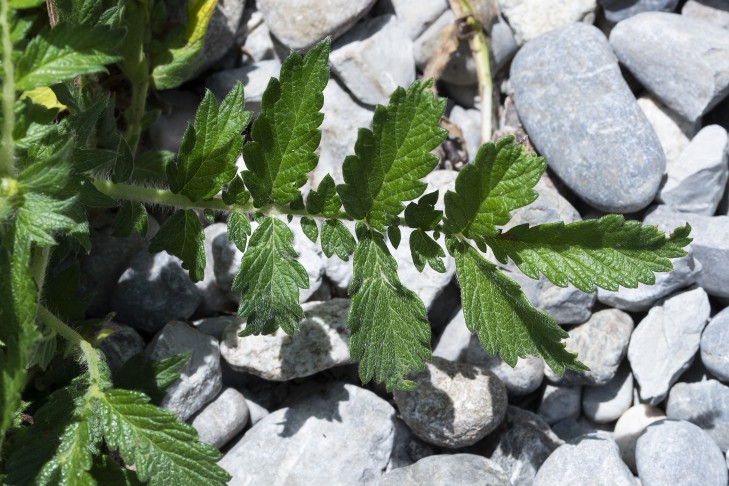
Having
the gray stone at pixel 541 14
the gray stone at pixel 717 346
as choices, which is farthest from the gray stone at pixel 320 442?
the gray stone at pixel 541 14

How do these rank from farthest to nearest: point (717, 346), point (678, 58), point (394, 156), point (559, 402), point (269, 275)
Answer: point (678, 58), point (559, 402), point (717, 346), point (269, 275), point (394, 156)

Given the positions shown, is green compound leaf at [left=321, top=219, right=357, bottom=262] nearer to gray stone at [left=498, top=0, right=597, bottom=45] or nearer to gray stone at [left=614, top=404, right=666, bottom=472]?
gray stone at [left=614, top=404, right=666, bottom=472]

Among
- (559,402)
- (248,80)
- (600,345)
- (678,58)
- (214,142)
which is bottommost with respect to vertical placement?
(559,402)

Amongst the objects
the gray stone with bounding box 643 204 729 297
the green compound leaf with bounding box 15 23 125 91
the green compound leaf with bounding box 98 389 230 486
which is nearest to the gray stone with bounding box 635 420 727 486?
the gray stone with bounding box 643 204 729 297

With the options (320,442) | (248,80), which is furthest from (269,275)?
(248,80)

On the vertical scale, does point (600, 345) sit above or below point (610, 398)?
above

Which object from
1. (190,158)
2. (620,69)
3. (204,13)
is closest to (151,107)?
(204,13)

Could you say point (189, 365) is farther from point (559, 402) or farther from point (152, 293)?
point (559, 402)
